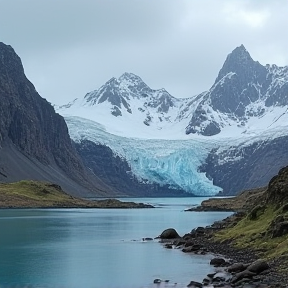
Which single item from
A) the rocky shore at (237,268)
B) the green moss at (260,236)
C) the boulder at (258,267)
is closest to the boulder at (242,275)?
the rocky shore at (237,268)

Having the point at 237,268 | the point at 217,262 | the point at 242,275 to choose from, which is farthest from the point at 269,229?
the point at 242,275

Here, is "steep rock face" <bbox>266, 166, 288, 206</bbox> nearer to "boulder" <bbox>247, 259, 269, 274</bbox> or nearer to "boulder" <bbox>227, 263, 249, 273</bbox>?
"boulder" <bbox>227, 263, 249, 273</bbox>

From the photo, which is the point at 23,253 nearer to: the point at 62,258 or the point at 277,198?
the point at 62,258

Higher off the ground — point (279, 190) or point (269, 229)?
point (279, 190)

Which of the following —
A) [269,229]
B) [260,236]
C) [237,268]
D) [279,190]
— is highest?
[279,190]

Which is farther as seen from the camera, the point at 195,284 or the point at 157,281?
the point at 157,281

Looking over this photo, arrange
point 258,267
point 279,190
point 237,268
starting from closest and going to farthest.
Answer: point 258,267 → point 237,268 → point 279,190

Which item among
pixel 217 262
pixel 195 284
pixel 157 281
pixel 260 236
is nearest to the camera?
pixel 195 284

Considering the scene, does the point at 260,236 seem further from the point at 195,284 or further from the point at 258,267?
the point at 195,284

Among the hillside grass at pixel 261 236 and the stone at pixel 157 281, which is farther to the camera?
the hillside grass at pixel 261 236

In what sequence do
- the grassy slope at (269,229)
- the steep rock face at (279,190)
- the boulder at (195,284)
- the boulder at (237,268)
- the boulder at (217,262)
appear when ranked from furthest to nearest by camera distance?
1. the steep rock face at (279,190)
2. the boulder at (217,262)
3. the grassy slope at (269,229)
4. the boulder at (237,268)
5. the boulder at (195,284)

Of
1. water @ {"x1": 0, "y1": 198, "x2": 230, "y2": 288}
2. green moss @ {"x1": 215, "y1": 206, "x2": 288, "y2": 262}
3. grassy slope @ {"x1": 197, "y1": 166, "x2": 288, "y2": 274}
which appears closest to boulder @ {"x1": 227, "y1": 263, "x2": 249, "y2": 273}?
water @ {"x1": 0, "y1": 198, "x2": 230, "y2": 288}

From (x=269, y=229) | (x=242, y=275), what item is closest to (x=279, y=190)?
(x=269, y=229)

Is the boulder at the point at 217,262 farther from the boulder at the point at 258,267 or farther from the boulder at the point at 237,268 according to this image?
the boulder at the point at 258,267
